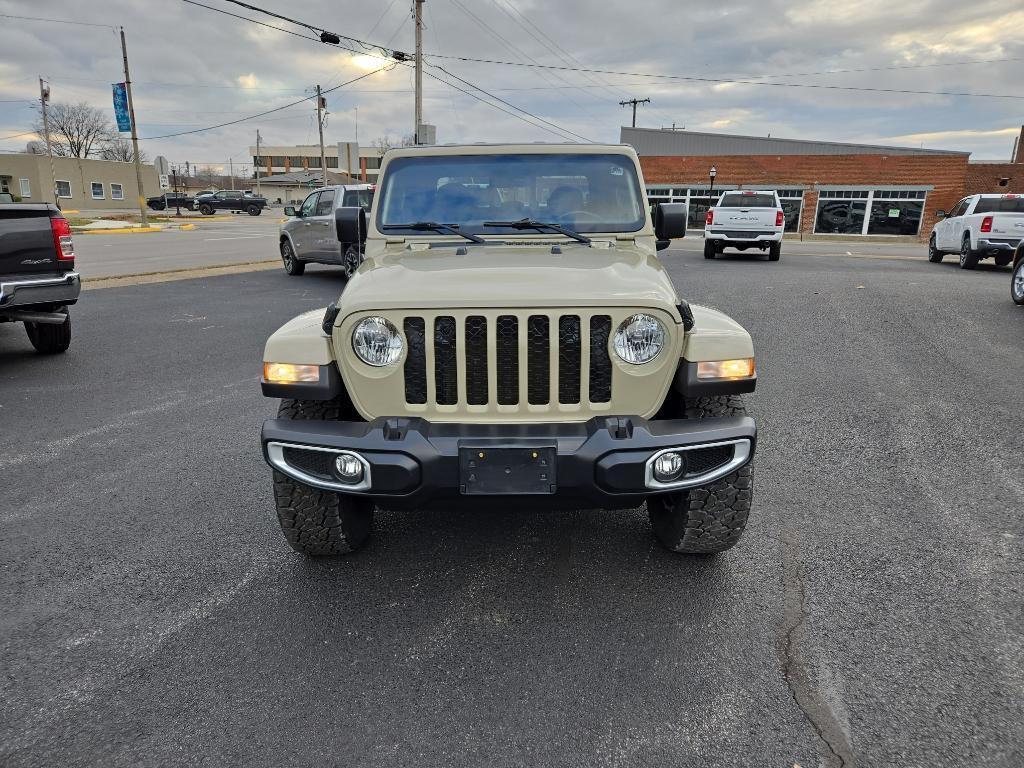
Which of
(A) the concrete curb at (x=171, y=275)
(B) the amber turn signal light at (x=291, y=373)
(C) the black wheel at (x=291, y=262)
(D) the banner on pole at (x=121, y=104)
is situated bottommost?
(A) the concrete curb at (x=171, y=275)

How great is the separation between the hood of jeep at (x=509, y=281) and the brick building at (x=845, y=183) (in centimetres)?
3652

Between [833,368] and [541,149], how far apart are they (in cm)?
423

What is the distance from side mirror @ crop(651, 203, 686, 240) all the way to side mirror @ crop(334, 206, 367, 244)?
66.4 inches

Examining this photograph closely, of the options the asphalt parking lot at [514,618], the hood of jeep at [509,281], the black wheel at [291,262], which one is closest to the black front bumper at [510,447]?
the hood of jeep at [509,281]

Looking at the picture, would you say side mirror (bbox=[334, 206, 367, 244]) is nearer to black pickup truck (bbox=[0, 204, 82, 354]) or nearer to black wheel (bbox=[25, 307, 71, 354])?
black pickup truck (bbox=[0, 204, 82, 354])

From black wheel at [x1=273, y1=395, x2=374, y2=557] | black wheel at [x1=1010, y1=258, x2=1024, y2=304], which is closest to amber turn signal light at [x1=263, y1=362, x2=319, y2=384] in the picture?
black wheel at [x1=273, y1=395, x2=374, y2=557]

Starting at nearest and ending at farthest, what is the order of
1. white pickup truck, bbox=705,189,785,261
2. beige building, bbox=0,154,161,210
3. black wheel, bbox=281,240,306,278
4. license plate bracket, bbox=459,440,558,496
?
1. license plate bracket, bbox=459,440,558,496
2. black wheel, bbox=281,240,306,278
3. white pickup truck, bbox=705,189,785,261
4. beige building, bbox=0,154,161,210

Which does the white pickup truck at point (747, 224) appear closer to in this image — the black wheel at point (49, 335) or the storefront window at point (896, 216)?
the black wheel at point (49, 335)

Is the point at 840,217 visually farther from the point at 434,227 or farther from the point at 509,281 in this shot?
the point at 509,281

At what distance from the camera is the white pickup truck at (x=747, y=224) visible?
56.0 ft

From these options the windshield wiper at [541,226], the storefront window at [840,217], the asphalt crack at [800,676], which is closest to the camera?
the asphalt crack at [800,676]

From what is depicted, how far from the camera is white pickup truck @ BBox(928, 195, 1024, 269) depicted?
1459 centimetres

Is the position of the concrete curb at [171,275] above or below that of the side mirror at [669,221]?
below

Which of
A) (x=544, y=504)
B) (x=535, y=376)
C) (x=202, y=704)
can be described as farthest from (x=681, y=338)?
(x=202, y=704)
